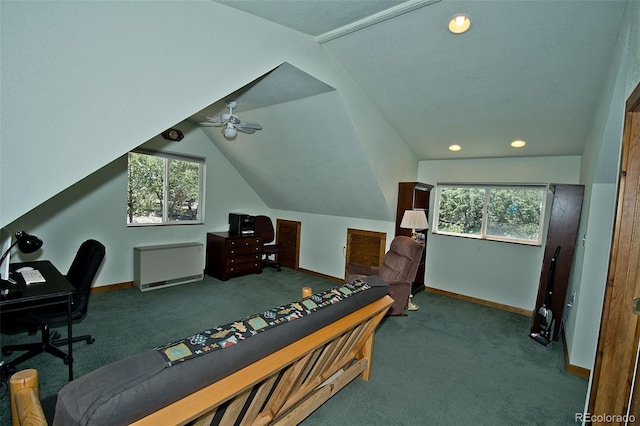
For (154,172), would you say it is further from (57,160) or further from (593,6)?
(593,6)

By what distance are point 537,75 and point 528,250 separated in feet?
8.22

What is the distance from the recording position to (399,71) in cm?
295

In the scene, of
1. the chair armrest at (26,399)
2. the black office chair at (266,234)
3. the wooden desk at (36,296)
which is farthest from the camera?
the black office chair at (266,234)

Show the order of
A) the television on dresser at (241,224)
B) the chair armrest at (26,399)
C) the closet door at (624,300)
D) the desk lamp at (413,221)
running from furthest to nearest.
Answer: the television on dresser at (241,224) → the desk lamp at (413,221) → the closet door at (624,300) → the chair armrest at (26,399)

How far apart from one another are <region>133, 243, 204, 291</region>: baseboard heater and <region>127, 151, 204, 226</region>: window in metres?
0.52

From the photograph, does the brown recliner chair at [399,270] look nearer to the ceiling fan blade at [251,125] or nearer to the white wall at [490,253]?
the white wall at [490,253]

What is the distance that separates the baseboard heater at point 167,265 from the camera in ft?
14.5

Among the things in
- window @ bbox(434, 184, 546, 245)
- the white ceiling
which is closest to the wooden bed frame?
the white ceiling

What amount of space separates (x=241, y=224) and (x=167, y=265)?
1.38 meters

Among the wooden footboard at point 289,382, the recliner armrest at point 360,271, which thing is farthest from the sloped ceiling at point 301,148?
the wooden footboard at point 289,382

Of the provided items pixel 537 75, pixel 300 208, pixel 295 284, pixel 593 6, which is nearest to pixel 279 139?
pixel 300 208

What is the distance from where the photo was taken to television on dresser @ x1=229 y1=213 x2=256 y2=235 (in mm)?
5426

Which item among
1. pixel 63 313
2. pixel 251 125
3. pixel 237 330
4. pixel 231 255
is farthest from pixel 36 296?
pixel 231 255

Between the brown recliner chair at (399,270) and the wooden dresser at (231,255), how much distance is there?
2175mm
